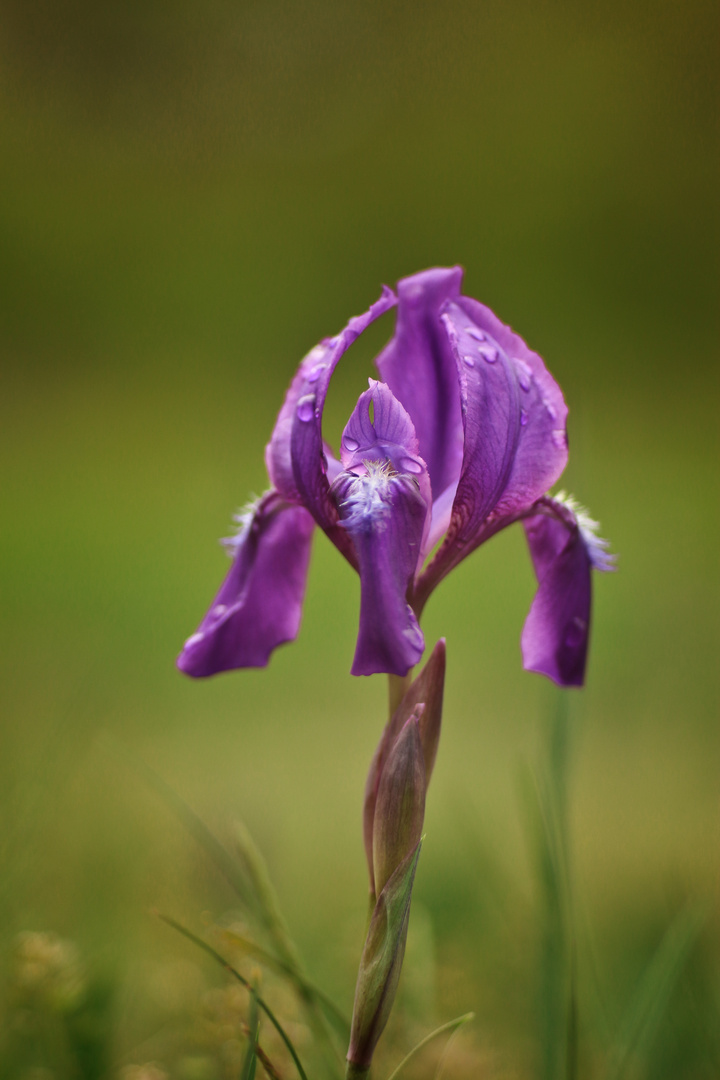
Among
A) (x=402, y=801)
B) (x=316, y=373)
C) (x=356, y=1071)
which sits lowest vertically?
(x=356, y=1071)

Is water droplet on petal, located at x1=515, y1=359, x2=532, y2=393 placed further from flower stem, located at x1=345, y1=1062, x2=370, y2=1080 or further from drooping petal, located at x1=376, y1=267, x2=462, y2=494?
flower stem, located at x1=345, y1=1062, x2=370, y2=1080

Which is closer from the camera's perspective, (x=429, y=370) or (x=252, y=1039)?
(x=252, y=1039)

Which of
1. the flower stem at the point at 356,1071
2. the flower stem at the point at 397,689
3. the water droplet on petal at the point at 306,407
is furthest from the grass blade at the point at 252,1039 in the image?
the water droplet on petal at the point at 306,407

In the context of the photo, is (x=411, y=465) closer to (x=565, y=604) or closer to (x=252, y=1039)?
(x=565, y=604)

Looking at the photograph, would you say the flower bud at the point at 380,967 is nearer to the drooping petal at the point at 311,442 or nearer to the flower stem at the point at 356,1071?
the flower stem at the point at 356,1071

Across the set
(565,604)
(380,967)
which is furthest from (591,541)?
(380,967)

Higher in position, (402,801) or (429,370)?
(429,370)

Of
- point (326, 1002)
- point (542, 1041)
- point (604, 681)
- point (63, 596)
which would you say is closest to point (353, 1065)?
point (326, 1002)
